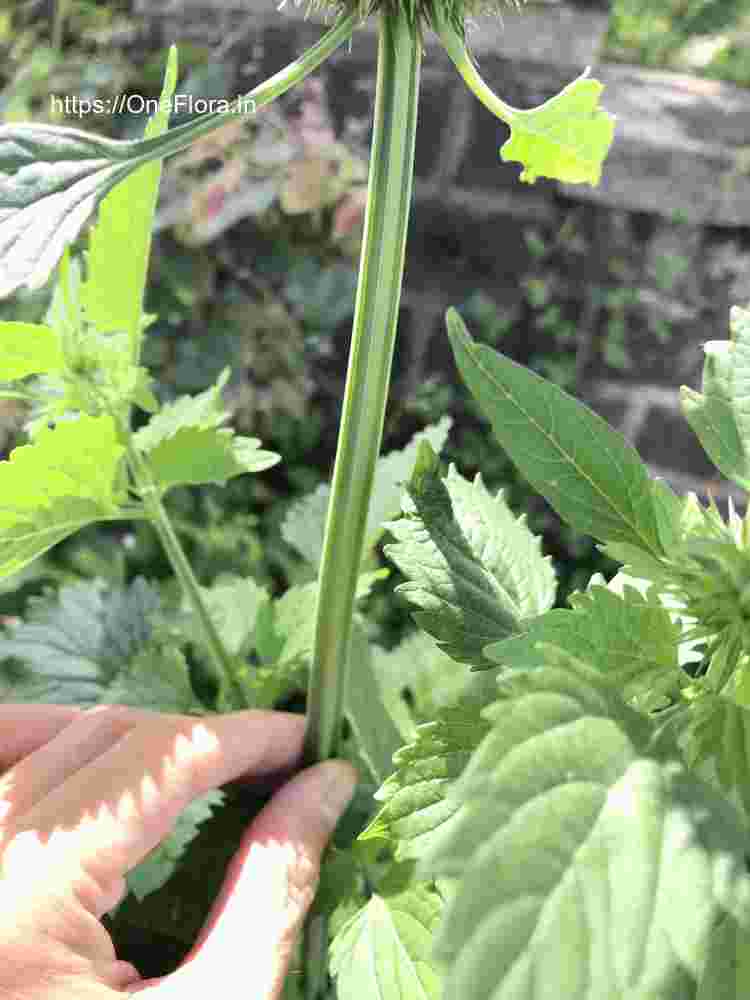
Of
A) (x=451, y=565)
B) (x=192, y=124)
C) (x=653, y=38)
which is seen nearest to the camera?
(x=192, y=124)

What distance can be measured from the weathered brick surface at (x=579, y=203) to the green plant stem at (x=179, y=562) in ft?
2.89

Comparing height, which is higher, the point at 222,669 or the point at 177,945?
the point at 222,669

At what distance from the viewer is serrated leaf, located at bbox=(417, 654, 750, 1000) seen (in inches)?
11.1

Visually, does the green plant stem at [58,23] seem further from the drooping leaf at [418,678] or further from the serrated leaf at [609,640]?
the serrated leaf at [609,640]

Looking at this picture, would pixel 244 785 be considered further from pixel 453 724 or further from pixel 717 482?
pixel 717 482

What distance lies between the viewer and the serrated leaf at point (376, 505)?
0.72 m

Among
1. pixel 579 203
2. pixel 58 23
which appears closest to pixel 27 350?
pixel 579 203

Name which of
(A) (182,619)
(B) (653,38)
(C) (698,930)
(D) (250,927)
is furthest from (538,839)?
(B) (653,38)

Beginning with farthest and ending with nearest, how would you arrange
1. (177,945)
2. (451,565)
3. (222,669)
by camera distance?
(222,669), (177,945), (451,565)

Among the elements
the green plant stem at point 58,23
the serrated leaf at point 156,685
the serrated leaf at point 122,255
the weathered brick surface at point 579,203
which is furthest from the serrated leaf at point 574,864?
the green plant stem at point 58,23

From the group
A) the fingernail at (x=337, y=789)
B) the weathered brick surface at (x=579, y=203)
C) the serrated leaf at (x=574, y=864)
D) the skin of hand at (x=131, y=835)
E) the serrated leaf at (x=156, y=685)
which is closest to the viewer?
the serrated leaf at (x=574, y=864)

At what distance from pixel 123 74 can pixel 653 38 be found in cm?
95

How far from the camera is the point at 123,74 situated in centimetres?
156

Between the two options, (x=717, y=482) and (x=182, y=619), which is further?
(x=717, y=482)
